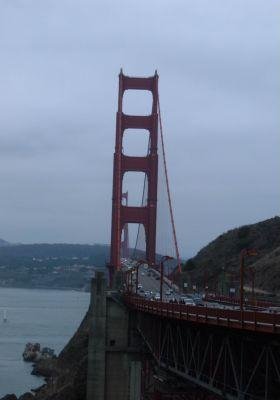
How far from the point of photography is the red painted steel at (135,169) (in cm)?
6088

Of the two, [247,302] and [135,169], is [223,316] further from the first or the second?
[135,169]

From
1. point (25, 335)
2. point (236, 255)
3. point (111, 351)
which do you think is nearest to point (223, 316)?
point (111, 351)

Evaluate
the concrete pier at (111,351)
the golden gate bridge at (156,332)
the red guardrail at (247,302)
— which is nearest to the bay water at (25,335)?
the golden gate bridge at (156,332)

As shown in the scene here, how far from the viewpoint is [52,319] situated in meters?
145

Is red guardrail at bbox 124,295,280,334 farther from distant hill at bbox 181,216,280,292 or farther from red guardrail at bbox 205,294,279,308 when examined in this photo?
distant hill at bbox 181,216,280,292

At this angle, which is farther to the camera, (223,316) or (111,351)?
(111,351)

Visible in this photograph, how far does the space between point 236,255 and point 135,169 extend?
1616 cm

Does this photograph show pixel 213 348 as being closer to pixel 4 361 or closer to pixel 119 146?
pixel 119 146

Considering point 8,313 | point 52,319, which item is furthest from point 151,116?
point 8,313

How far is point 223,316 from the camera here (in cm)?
2248

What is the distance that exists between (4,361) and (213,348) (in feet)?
201

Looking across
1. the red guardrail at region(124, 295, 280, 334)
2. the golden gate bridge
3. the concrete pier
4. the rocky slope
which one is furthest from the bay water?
the red guardrail at region(124, 295, 280, 334)

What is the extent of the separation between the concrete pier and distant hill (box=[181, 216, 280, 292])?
61.2 ft

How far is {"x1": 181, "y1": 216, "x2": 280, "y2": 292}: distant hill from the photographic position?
210ft
